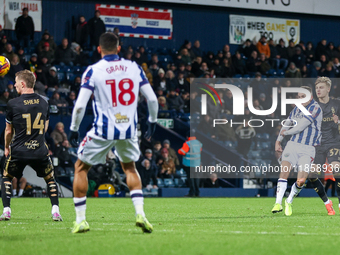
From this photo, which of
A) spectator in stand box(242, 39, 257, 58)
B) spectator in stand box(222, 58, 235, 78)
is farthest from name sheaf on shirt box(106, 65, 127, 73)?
spectator in stand box(242, 39, 257, 58)

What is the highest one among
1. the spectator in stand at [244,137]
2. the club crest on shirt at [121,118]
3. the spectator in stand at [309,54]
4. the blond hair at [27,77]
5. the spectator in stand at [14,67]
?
the spectator in stand at [309,54]

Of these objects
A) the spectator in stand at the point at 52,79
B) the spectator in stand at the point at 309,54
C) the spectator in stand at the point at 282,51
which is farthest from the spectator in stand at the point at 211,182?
the spectator in stand at the point at 309,54

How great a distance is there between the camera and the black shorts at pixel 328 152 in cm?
995

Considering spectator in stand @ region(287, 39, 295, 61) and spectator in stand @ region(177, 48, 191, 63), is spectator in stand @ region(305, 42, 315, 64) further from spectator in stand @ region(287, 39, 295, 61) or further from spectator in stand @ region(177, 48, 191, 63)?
spectator in stand @ region(177, 48, 191, 63)

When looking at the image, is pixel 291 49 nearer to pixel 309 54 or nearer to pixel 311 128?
pixel 309 54

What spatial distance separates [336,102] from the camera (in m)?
10.2

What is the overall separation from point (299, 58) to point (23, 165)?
2046cm

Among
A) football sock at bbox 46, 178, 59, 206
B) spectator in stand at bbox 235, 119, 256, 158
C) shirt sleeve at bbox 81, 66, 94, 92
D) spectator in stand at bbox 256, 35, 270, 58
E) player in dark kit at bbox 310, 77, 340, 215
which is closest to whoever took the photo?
shirt sleeve at bbox 81, 66, 94, 92

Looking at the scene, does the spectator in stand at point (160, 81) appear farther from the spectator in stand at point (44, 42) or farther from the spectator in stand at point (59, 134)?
the spectator in stand at point (59, 134)

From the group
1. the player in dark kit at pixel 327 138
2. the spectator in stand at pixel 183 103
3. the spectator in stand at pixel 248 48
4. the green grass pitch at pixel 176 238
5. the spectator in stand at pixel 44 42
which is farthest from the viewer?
the spectator in stand at pixel 248 48

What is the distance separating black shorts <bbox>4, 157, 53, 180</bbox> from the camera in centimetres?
789

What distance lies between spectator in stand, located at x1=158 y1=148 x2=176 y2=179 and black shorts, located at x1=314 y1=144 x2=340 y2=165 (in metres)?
9.11

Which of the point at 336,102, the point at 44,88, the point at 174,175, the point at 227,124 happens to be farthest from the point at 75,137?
the point at 336,102

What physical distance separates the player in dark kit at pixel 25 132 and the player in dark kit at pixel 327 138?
188 inches
